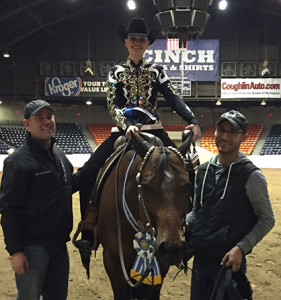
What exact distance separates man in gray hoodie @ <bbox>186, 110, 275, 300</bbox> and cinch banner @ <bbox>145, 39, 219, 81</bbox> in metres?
20.1

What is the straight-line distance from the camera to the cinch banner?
21525 mm

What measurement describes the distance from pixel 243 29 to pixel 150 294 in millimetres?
25215

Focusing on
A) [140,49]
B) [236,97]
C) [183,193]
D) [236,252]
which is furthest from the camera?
[236,97]

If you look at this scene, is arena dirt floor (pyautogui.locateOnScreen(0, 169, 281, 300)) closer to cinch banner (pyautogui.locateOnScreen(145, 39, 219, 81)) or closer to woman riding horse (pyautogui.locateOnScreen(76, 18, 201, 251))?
woman riding horse (pyautogui.locateOnScreen(76, 18, 201, 251))

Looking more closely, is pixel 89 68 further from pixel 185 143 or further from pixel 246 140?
pixel 185 143

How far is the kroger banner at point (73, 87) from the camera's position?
872 inches

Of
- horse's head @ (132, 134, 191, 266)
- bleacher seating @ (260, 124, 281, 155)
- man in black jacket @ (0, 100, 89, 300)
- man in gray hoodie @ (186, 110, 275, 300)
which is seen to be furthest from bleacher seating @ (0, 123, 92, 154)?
horse's head @ (132, 134, 191, 266)

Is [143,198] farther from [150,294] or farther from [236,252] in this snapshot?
[150,294]

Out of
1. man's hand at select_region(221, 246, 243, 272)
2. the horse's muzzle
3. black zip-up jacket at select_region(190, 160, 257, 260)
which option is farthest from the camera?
black zip-up jacket at select_region(190, 160, 257, 260)

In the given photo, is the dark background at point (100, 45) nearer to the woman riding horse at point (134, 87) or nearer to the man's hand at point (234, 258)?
the woman riding horse at point (134, 87)

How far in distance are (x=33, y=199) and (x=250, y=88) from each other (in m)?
22.4

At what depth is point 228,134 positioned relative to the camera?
6.92ft

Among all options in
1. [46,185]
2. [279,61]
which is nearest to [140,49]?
[46,185]

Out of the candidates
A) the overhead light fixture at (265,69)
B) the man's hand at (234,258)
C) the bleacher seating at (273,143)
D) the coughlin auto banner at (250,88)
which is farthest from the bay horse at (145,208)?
the overhead light fixture at (265,69)
